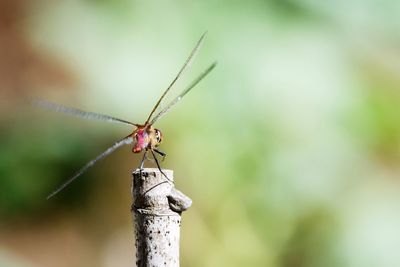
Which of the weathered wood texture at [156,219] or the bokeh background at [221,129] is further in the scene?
the bokeh background at [221,129]

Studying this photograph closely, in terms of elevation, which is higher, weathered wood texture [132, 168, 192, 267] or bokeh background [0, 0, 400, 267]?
bokeh background [0, 0, 400, 267]

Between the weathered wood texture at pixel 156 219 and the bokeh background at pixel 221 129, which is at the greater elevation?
the bokeh background at pixel 221 129

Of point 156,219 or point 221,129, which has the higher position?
point 221,129

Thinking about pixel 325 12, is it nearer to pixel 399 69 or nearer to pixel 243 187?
pixel 399 69

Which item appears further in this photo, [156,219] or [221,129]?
[221,129]

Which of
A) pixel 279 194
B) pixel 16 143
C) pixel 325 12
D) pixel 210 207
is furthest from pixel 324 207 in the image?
pixel 16 143

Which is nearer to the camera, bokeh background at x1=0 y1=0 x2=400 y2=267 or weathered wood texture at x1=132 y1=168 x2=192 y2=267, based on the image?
weathered wood texture at x1=132 y1=168 x2=192 y2=267
